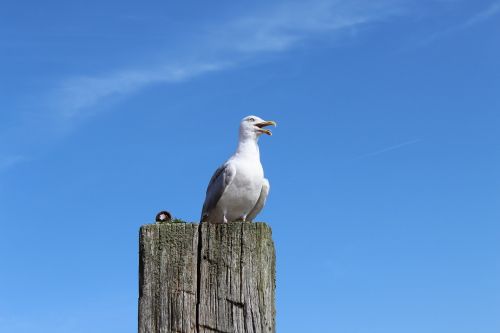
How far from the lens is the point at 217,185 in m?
10.2

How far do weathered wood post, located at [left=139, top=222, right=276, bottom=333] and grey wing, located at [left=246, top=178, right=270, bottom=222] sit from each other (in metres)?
5.55

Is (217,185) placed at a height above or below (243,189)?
above

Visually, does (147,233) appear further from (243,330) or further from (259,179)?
(259,179)

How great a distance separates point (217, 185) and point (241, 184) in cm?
41

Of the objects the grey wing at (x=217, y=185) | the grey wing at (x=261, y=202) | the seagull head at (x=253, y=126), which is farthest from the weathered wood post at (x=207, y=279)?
the seagull head at (x=253, y=126)

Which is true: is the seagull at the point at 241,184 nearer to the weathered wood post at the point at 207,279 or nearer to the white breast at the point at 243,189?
the white breast at the point at 243,189

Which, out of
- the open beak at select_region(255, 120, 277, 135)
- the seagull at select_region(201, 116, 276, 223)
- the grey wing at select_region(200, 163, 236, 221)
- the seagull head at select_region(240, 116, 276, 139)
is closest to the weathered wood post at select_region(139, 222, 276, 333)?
the seagull at select_region(201, 116, 276, 223)

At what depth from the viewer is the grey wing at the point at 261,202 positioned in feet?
33.4

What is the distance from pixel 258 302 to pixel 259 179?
570 cm

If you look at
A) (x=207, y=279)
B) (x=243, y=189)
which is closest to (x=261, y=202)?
(x=243, y=189)

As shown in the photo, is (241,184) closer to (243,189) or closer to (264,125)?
(243,189)

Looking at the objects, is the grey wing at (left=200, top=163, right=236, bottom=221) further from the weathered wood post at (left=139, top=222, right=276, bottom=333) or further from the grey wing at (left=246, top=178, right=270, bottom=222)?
the weathered wood post at (left=139, top=222, right=276, bottom=333)

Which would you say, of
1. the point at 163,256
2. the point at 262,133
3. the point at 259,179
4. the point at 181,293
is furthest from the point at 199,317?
the point at 262,133

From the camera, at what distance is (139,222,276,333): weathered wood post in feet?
14.5
